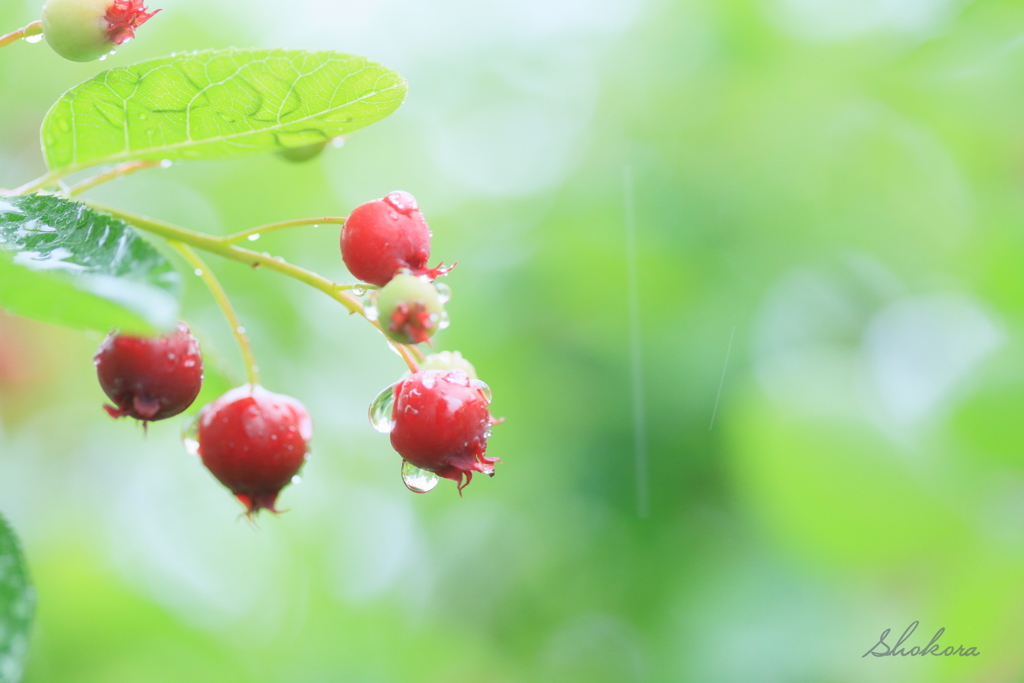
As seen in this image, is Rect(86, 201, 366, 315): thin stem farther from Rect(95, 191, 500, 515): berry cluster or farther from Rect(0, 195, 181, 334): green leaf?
Rect(0, 195, 181, 334): green leaf

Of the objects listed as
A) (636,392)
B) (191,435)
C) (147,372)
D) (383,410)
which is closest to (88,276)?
(147,372)

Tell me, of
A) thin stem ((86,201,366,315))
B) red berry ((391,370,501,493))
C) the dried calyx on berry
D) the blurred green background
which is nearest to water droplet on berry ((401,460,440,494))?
red berry ((391,370,501,493))

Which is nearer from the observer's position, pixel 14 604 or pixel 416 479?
pixel 14 604

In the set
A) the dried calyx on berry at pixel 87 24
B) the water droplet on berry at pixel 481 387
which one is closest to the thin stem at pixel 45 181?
the dried calyx on berry at pixel 87 24

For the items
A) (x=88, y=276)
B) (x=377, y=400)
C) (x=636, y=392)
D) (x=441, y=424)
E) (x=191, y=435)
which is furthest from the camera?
(x=636, y=392)

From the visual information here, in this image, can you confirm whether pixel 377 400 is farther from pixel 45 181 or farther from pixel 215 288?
pixel 45 181

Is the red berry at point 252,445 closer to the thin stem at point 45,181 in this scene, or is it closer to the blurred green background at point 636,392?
the thin stem at point 45,181
